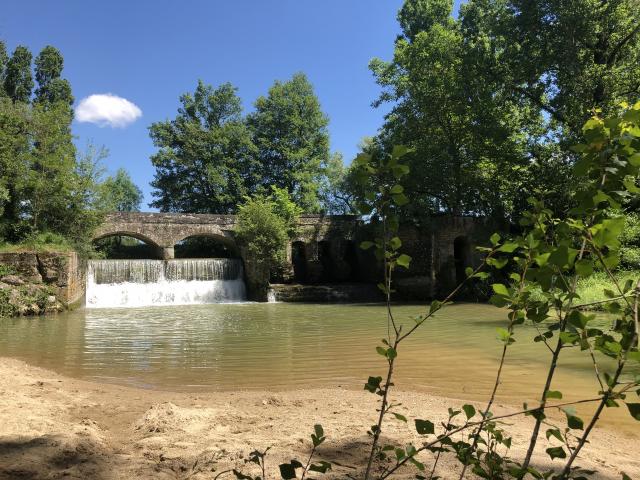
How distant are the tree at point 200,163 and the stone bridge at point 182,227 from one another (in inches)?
323

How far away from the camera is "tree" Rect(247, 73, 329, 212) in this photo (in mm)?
31541

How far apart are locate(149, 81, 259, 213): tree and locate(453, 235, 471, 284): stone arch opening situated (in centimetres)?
1466

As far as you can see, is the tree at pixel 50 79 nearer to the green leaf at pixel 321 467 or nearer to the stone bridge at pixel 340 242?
the stone bridge at pixel 340 242

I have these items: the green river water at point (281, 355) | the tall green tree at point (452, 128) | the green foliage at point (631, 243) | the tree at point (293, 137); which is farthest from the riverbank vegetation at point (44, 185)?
the green foliage at point (631, 243)

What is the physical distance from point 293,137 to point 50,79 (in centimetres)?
1626

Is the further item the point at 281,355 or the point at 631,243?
the point at 631,243

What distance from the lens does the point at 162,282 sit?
1983 cm

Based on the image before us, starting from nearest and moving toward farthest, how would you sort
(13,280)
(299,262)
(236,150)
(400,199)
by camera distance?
(400,199), (13,280), (299,262), (236,150)

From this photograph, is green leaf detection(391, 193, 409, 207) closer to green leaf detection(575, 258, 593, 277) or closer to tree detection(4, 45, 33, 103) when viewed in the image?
green leaf detection(575, 258, 593, 277)

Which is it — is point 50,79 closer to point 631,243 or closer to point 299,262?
point 299,262

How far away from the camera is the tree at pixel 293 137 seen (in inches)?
1242

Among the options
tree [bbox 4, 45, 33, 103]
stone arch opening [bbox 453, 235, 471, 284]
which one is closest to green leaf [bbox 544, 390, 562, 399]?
stone arch opening [bbox 453, 235, 471, 284]

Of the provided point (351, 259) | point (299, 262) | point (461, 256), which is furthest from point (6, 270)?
point (461, 256)

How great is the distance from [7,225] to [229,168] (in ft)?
54.9
